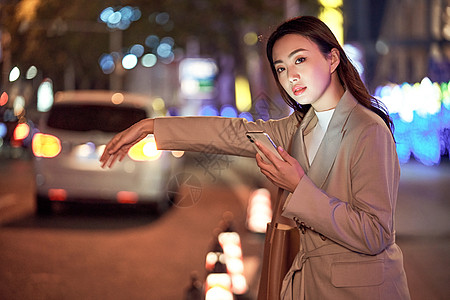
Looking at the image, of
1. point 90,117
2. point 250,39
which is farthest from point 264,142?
point 250,39

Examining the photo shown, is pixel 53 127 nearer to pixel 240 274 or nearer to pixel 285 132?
pixel 240 274

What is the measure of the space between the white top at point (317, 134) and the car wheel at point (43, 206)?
8628 mm

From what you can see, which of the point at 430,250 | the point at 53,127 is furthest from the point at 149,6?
the point at 430,250

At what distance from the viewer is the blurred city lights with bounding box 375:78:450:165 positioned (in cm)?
838

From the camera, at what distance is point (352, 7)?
9.74m

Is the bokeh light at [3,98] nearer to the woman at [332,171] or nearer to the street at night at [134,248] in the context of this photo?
the street at night at [134,248]

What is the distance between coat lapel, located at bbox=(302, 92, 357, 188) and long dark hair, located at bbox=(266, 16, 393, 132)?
109 mm

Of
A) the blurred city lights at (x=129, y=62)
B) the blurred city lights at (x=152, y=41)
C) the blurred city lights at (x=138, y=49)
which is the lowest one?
the blurred city lights at (x=129, y=62)

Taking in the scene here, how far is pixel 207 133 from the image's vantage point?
2.55 m

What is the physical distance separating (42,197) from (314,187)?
8.89 meters

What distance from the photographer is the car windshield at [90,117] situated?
→ 399 inches

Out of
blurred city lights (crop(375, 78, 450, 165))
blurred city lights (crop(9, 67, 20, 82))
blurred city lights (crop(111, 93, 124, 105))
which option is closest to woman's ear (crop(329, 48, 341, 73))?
blurred city lights (crop(9, 67, 20, 82))

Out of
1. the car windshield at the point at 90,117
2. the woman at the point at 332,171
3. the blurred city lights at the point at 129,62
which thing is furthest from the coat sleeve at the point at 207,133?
the car windshield at the point at 90,117

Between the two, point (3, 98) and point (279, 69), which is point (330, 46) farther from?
point (3, 98)
